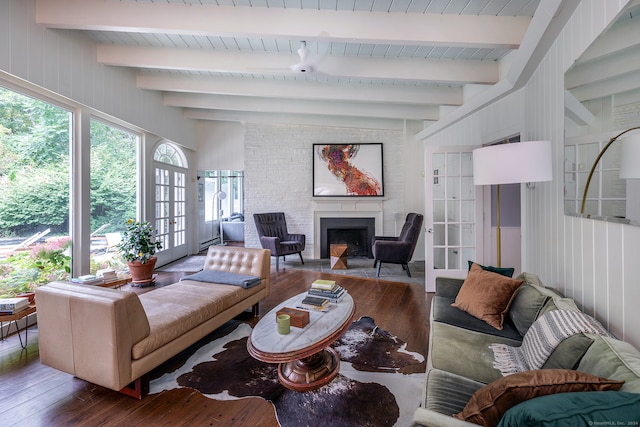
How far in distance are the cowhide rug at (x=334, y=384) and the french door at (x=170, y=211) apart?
3565 millimetres

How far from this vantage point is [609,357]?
3.41 ft

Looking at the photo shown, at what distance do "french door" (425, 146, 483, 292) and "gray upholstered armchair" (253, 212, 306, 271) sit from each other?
2381 mm

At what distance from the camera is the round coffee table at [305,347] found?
5.35 feet

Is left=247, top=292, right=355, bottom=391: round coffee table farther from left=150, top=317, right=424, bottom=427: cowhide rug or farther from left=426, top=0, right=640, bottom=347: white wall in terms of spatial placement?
left=426, top=0, right=640, bottom=347: white wall

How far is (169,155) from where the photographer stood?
18.5ft

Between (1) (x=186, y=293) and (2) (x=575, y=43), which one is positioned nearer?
(2) (x=575, y=43)

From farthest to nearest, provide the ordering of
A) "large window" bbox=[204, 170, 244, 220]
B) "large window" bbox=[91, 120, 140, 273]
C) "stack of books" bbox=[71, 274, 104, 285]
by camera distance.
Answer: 1. "large window" bbox=[204, 170, 244, 220]
2. "large window" bbox=[91, 120, 140, 273]
3. "stack of books" bbox=[71, 274, 104, 285]

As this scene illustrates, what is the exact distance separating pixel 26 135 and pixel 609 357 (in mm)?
4402

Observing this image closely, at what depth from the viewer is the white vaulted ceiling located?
2473 mm

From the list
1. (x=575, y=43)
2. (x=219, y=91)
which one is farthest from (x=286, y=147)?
(x=575, y=43)

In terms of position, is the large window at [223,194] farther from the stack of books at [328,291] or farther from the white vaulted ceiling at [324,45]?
the stack of books at [328,291]

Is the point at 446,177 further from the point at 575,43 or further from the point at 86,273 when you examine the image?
the point at 86,273

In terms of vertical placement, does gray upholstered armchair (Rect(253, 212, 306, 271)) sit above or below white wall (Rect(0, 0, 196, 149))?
below

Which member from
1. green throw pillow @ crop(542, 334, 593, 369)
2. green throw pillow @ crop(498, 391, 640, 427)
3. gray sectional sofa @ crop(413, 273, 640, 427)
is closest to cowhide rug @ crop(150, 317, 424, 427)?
gray sectional sofa @ crop(413, 273, 640, 427)
